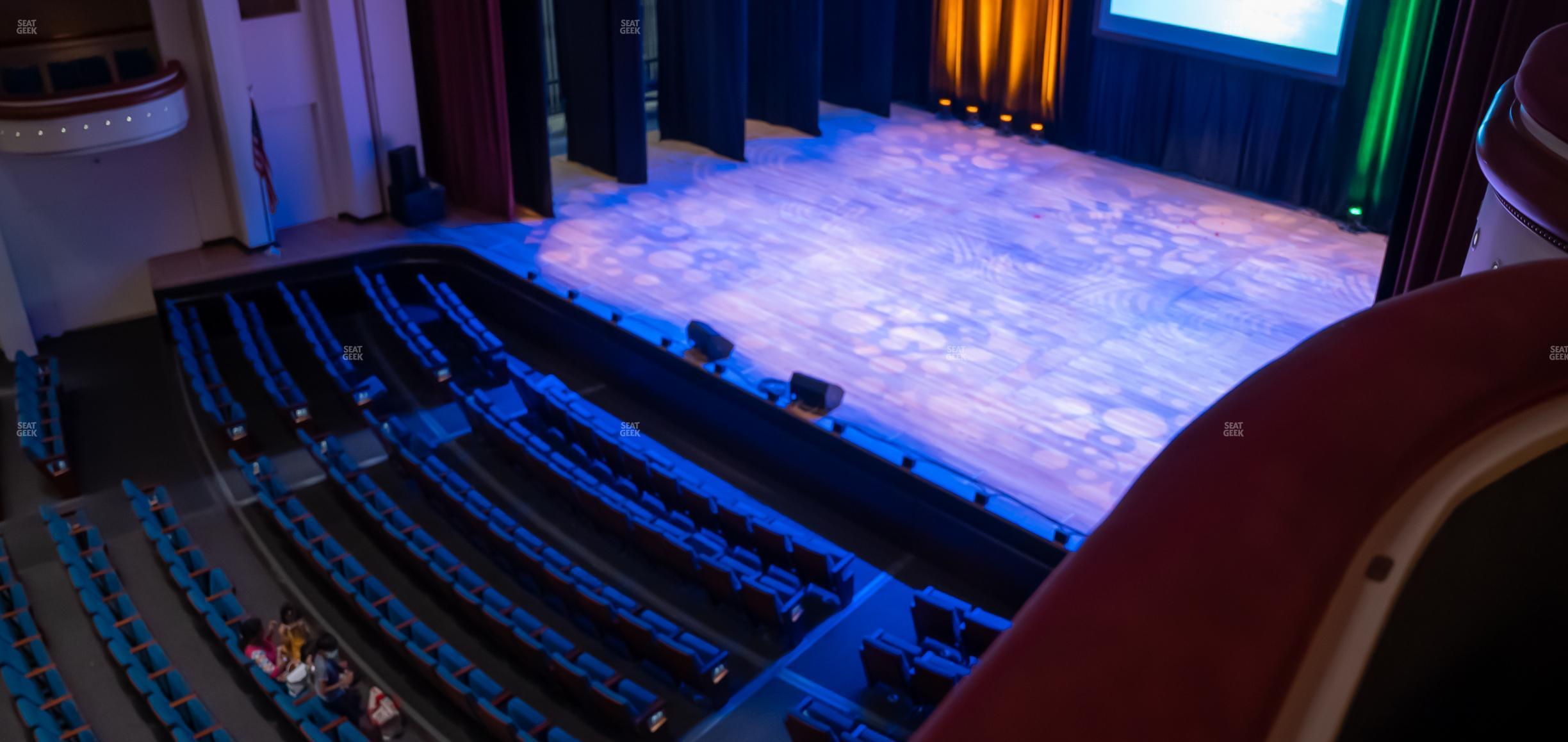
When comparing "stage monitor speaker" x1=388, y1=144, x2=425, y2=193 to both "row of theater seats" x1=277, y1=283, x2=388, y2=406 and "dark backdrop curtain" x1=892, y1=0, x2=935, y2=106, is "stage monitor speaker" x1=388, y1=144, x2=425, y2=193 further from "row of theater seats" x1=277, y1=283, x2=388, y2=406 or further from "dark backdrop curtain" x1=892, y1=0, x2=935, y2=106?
"dark backdrop curtain" x1=892, y1=0, x2=935, y2=106

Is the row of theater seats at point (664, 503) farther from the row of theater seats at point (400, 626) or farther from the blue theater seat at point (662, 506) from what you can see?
the row of theater seats at point (400, 626)

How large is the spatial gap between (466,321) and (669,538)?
10.4 feet

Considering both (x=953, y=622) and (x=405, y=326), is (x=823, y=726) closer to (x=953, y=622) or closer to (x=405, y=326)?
(x=953, y=622)

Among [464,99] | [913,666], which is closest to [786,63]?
[464,99]

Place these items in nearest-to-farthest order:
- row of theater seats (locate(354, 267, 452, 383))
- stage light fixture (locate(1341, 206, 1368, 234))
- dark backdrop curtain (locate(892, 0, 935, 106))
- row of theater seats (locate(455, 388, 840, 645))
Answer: row of theater seats (locate(455, 388, 840, 645)) → row of theater seats (locate(354, 267, 452, 383)) → stage light fixture (locate(1341, 206, 1368, 234)) → dark backdrop curtain (locate(892, 0, 935, 106))

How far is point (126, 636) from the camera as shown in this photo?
555 centimetres

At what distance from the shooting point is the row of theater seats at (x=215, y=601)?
4.95m

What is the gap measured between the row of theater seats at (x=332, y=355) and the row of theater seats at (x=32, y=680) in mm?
2200

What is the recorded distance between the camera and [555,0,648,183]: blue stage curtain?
9.97 meters

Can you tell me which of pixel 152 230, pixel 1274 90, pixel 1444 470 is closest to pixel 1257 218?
pixel 1274 90

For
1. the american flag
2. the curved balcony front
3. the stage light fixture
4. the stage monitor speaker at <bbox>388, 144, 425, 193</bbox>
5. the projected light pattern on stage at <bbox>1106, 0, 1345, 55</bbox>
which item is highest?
the projected light pattern on stage at <bbox>1106, 0, 1345, 55</bbox>

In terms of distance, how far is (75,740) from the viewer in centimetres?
479

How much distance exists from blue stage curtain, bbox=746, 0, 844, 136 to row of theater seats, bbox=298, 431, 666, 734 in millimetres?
6545

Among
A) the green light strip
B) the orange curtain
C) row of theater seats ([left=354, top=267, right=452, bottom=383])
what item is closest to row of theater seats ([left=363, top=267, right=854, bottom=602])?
row of theater seats ([left=354, top=267, right=452, bottom=383])
